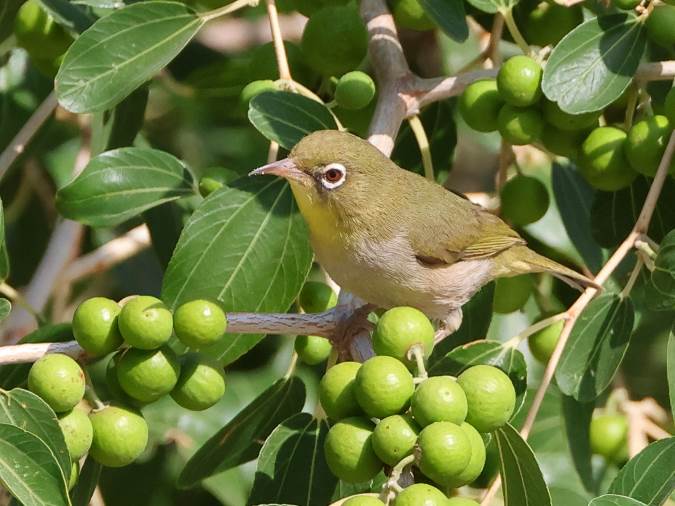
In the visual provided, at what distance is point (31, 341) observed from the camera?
3223 millimetres

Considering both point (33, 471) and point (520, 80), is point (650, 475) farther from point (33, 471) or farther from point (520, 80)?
point (33, 471)

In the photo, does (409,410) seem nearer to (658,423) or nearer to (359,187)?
(359,187)

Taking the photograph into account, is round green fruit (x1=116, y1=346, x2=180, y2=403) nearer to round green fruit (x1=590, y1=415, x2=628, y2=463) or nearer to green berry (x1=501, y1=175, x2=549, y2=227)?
green berry (x1=501, y1=175, x2=549, y2=227)

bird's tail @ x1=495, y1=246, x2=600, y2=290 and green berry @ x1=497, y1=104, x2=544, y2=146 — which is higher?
green berry @ x1=497, y1=104, x2=544, y2=146

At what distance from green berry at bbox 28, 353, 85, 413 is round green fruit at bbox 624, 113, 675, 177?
5.98 feet

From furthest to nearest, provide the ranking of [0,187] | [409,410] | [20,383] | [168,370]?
[0,187] < [20,383] < [168,370] < [409,410]

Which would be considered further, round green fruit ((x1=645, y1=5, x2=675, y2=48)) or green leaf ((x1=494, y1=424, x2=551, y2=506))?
round green fruit ((x1=645, y1=5, x2=675, y2=48))

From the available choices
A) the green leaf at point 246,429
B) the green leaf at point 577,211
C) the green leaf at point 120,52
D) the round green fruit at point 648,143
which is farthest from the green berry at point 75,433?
the green leaf at point 577,211

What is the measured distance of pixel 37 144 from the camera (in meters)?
4.47

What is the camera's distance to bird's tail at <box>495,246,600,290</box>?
4215 mm

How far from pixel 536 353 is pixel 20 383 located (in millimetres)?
1736

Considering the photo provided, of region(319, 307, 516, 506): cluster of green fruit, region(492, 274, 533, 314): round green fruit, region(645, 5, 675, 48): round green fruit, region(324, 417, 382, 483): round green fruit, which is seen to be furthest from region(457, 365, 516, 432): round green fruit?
region(492, 274, 533, 314): round green fruit

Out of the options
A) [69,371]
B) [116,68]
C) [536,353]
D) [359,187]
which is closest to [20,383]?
[69,371]

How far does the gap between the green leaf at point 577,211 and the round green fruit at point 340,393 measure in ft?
6.28
